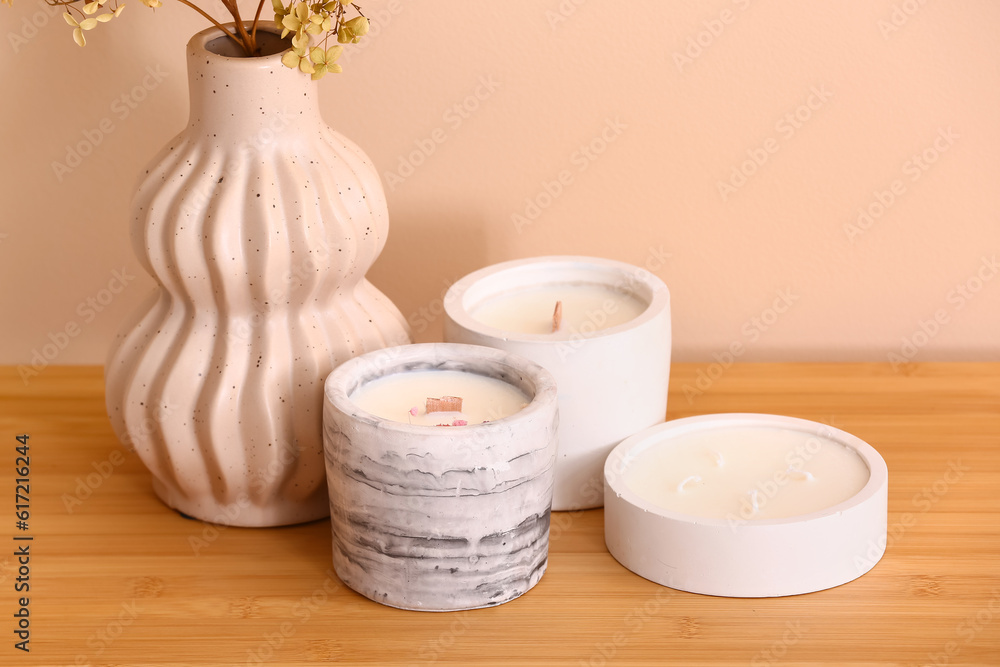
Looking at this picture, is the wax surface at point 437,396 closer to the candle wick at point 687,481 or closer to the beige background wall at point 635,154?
the candle wick at point 687,481

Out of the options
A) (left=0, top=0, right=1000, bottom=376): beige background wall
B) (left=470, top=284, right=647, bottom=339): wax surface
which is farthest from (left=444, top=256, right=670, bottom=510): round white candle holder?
(left=0, top=0, right=1000, bottom=376): beige background wall

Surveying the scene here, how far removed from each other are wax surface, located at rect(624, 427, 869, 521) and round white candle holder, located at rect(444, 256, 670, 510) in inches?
1.3

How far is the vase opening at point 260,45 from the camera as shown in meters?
0.78

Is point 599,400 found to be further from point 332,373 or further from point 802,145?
point 802,145

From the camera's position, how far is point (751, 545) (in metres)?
0.71

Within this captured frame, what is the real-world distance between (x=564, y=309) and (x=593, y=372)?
0.35ft

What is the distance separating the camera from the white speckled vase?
29.4 inches

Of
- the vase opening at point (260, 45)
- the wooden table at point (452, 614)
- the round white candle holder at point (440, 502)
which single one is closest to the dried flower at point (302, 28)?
the vase opening at point (260, 45)

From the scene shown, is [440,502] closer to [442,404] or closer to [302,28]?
[442,404]

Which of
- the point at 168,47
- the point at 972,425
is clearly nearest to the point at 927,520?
the point at 972,425

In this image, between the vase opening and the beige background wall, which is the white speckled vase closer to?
the vase opening

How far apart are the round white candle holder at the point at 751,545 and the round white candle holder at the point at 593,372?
7cm

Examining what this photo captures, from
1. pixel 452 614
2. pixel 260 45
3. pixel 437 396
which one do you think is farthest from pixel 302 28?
pixel 452 614

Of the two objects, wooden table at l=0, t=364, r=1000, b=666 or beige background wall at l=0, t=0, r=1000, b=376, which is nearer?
wooden table at l=0, t=364, r=1000, b=666
